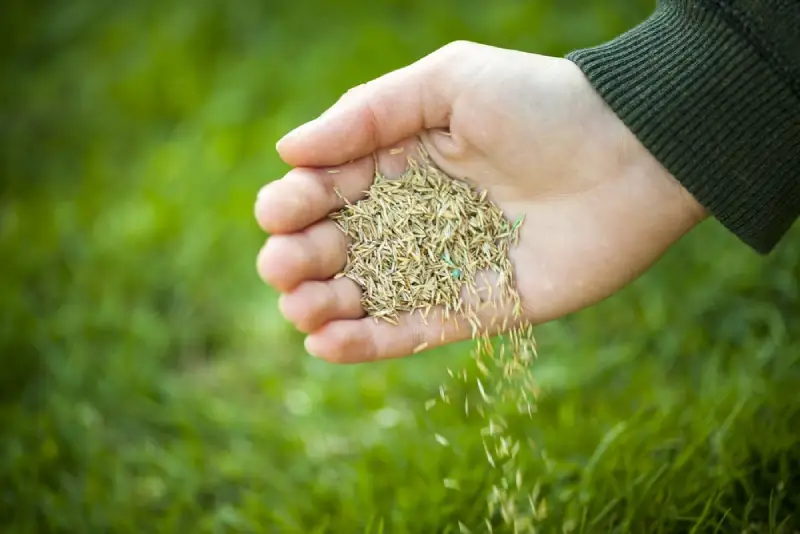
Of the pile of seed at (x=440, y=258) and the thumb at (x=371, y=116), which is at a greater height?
the thumb at (x=371, y=116)

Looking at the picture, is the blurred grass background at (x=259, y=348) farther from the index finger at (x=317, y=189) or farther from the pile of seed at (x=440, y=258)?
the index finger at (x=317, y=189)

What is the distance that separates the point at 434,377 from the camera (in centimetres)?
229

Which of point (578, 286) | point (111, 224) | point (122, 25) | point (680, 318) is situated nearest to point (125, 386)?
point (111, 224)

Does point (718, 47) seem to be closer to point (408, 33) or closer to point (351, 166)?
point (351, 166)

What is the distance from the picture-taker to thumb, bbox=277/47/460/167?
163 cm

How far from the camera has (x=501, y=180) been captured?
1747mm

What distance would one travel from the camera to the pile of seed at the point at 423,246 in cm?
170

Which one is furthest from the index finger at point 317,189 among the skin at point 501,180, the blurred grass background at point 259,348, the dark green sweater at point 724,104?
the blurred grass background at point 259,348

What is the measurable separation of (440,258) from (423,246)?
0.14 ft

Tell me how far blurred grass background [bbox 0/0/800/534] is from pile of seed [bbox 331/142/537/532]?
9.6 inches

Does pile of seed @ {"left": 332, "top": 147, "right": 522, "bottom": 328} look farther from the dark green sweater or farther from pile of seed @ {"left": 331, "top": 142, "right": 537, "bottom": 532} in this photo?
the dark green sweater

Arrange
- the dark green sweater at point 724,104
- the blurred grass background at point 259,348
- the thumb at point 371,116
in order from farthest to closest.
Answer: the blurred grass background at point 259,348 → the thumb at point 371,116 → the dark green sweater at point 724,104

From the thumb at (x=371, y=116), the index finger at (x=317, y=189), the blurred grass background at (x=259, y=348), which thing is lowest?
the blurred grass background at (x=259, y=348)

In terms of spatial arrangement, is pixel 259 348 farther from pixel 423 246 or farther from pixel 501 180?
pixel 501 180
